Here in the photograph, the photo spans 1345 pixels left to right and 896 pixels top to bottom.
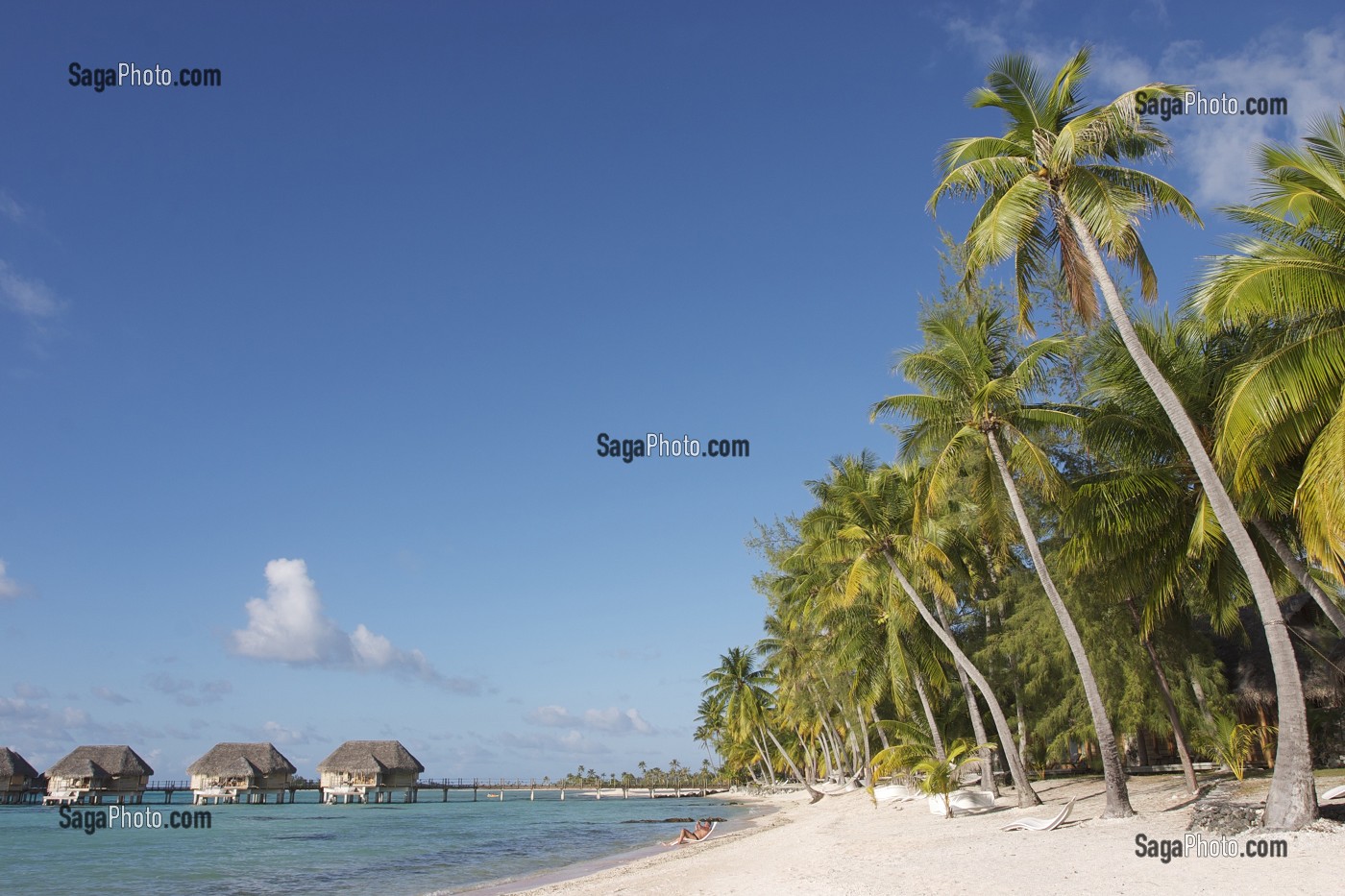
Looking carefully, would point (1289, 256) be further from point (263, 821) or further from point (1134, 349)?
point (263, 821)

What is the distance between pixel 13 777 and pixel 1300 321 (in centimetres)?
9135

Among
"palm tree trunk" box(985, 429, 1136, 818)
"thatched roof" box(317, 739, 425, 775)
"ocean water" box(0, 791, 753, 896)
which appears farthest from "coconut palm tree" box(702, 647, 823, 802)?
"palm tree trunk" box(985, 429, 1136, 818)

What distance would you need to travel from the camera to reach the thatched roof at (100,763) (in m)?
67.6

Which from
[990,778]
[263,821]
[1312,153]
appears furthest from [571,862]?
[263,821]

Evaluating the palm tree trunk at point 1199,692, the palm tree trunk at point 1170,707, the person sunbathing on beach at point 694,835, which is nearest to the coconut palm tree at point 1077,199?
the palm tree trunk at point 1170,707

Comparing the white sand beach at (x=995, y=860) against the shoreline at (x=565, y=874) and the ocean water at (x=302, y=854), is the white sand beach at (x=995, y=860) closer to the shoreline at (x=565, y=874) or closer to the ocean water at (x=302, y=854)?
the shoreline at (x=565, y=874)

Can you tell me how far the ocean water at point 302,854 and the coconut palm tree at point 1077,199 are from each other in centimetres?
1763

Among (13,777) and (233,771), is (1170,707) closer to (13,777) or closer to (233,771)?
(233,771)

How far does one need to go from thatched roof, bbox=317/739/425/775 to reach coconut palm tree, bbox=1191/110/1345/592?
2939 inches

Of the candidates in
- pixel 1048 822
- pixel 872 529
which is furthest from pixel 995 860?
pixel 872 529

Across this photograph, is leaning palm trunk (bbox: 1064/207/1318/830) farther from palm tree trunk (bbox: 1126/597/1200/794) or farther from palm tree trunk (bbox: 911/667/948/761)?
palm tree trunk (bbox: 911/667/948/761)

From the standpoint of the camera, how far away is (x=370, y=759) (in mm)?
73438

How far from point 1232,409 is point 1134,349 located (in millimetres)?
1848

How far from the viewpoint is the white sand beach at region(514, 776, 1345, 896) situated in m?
9.34
